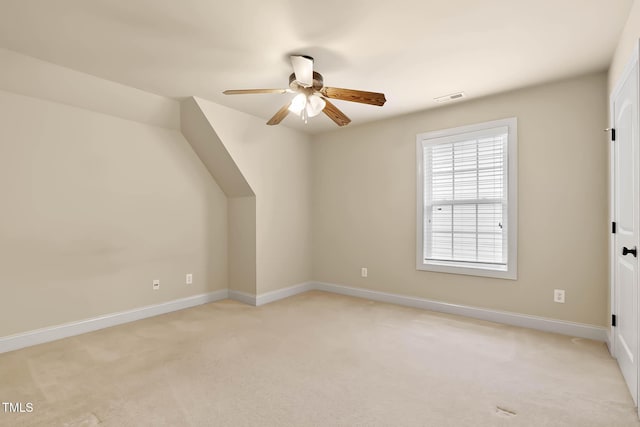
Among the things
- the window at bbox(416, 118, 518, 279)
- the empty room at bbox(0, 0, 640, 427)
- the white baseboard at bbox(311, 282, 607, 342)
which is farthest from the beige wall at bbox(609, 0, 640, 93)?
the white baseboard at bbox(311, 282, 607, 342)

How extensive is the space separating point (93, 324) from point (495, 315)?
13.5 ft

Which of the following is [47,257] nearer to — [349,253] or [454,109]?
[349,253]

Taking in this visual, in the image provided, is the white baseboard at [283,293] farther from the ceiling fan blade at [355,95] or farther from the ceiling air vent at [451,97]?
the ceiling air vent at [451,97]

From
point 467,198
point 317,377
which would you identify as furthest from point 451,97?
point 317,377

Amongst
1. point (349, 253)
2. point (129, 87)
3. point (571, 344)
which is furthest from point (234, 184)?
point (571, 344)

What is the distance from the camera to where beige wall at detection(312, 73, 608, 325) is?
2.95 metres

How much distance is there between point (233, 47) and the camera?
2496 millimetres

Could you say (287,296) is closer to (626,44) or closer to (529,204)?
(529,204)

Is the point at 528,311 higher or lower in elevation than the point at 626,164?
lower

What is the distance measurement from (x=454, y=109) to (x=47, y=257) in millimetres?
4440

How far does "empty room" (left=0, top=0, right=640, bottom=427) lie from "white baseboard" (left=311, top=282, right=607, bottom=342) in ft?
0.06

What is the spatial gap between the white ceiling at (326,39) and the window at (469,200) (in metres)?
0.61

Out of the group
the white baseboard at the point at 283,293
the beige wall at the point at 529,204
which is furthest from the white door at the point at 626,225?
the white baseboard at the point at 283,293

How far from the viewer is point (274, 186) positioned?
4469 millimetres
